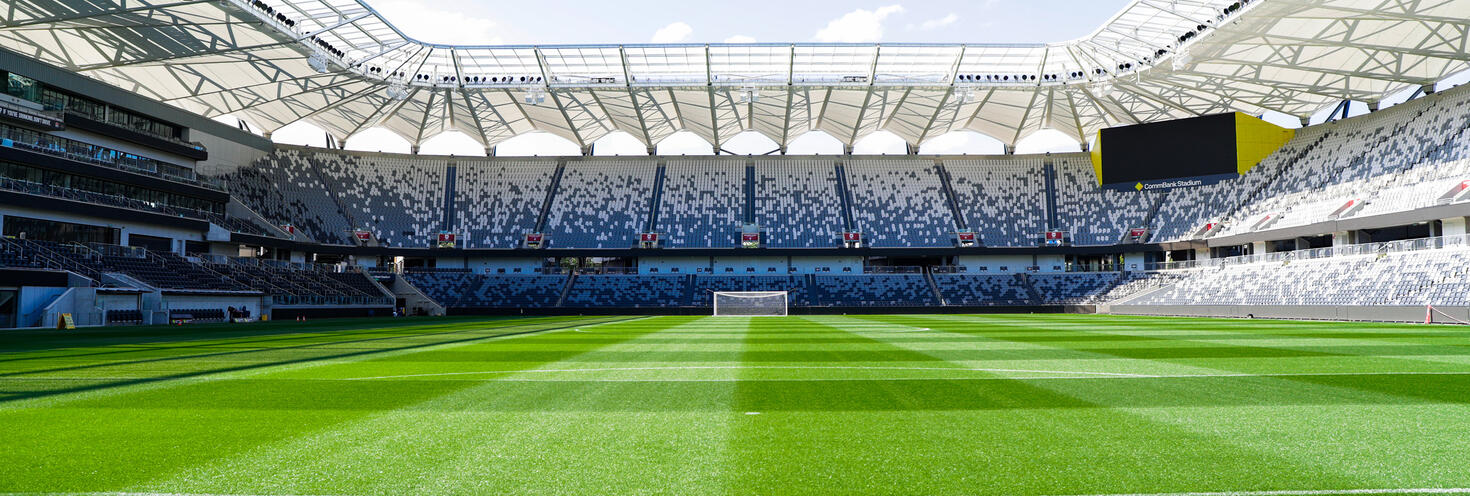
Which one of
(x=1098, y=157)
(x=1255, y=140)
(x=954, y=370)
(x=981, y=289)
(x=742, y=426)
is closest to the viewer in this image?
(x=742, y=426)

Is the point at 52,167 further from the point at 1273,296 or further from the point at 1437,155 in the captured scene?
Answer: the point at 1437,155

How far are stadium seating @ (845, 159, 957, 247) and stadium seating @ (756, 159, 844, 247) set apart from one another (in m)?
1.77

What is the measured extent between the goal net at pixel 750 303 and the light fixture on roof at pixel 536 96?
55.1ft

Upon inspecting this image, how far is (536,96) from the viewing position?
50.2 meters

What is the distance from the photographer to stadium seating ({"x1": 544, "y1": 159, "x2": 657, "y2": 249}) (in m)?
63.2

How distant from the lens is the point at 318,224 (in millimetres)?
59469

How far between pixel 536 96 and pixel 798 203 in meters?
23.8

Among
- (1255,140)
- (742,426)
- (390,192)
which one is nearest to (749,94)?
(390,192)

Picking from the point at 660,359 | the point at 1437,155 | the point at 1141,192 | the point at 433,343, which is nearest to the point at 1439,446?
the point at 660,359

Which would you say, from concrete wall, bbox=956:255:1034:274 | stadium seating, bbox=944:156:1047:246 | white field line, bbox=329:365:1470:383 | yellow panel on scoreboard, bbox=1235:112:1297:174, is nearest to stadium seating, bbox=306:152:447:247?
concrete wall, bbox=956:255:1034:274

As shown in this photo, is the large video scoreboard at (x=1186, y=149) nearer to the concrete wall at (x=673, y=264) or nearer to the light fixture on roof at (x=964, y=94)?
the light fixture on roof at (x=964, y=94)

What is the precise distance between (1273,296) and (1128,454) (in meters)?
43.4

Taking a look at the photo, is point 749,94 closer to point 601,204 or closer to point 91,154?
point 601,204

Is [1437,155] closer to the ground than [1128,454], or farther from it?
farther from it
